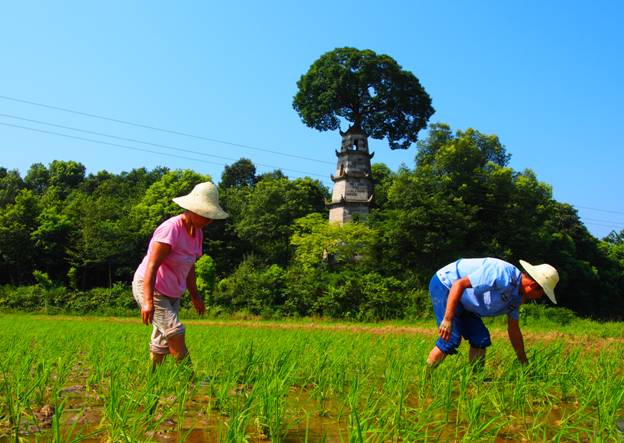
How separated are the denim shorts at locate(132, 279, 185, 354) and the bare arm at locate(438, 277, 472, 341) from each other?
6.67ft

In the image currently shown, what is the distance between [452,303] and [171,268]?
222 centimetres

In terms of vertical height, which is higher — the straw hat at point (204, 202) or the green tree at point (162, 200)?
the green tree at point (162, 200)

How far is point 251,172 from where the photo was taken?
5928cm

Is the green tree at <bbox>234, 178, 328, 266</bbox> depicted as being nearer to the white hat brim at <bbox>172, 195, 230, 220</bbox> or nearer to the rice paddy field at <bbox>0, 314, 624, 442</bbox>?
the white hat brim at <bbox>172, 195, 230, 220</bbox>

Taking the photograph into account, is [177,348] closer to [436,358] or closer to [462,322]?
[436,358]

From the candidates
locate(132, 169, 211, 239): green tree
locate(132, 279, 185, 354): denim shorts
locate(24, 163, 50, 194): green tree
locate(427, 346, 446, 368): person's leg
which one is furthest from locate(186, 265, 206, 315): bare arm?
locate(24, 163, 50, 194): green tree

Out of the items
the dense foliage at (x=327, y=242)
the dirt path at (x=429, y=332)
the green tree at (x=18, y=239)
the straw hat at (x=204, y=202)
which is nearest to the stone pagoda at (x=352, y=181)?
the dense foliage at (x=327, y=242)

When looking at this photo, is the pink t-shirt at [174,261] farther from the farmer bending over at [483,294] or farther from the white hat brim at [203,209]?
the farmer bending over at [483,294]

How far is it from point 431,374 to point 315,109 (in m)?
35.8

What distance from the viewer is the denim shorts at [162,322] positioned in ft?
12.4

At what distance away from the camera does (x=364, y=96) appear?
37.2 meters

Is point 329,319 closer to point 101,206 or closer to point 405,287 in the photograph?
point 405,287

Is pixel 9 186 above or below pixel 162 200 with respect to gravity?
above

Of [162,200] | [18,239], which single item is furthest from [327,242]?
[18,239]
